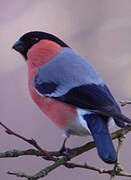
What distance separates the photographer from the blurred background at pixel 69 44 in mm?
2771

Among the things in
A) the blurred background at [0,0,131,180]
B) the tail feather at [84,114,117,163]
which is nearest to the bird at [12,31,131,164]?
the tail feather at [84,114,117,163]

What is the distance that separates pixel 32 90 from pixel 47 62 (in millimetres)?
174

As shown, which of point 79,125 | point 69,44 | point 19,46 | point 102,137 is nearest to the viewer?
point 102,137

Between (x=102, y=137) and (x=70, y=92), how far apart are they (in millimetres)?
312

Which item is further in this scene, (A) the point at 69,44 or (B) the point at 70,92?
(A) the point at 69,44

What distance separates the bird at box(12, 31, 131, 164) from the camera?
167 centimetres

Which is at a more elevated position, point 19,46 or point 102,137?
point 19,46

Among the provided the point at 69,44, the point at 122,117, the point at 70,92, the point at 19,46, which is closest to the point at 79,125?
the point at 70,92

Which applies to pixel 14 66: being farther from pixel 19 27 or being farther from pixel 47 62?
pixel 47 62

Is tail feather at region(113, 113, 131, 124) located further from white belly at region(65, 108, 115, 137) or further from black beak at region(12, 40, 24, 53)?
black beak at region(12, 40, 24, 53)

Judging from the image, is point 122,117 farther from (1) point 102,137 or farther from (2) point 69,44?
(2) point 69,44

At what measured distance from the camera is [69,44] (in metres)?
3.22

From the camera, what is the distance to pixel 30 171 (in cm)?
278

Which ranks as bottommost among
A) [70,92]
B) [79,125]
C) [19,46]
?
[79,125]
